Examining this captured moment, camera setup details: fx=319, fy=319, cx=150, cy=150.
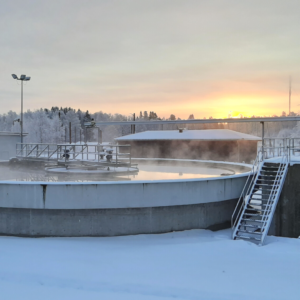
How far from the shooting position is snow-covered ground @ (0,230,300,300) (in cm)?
627

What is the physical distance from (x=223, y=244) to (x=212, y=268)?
1.73 meters

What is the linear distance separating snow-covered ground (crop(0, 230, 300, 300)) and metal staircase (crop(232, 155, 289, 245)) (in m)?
0.83

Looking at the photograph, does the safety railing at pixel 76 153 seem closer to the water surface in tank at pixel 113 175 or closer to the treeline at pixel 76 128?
the water surface in tank at pixel 113 175

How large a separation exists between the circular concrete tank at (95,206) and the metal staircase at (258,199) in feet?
5.86

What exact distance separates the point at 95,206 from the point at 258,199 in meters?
5.93

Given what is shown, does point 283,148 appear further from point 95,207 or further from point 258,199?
point 95,207

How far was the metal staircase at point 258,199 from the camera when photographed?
1022cm

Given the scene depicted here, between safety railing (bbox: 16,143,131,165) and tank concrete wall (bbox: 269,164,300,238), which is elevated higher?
safety railing (bbox: 16,143,131,165)

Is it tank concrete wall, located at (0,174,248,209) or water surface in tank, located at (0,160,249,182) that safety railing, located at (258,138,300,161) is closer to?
water surface in tank, located at (0,160,249,182)

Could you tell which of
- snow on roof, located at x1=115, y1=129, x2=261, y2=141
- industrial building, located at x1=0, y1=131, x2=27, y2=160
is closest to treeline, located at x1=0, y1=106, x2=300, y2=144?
snow on roof, located at x1=115, y1=129, x2=261, y2=141

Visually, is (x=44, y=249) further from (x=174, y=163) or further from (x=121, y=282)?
(x=174, y=163)

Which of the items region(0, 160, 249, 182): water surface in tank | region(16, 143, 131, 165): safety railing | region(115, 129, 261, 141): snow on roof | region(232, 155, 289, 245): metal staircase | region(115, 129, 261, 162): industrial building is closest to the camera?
region(232, 155, 289, 245): metal staircase

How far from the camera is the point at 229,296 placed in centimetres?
609

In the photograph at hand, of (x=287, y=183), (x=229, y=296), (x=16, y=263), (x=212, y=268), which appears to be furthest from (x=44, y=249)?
(x=287, y=183)
